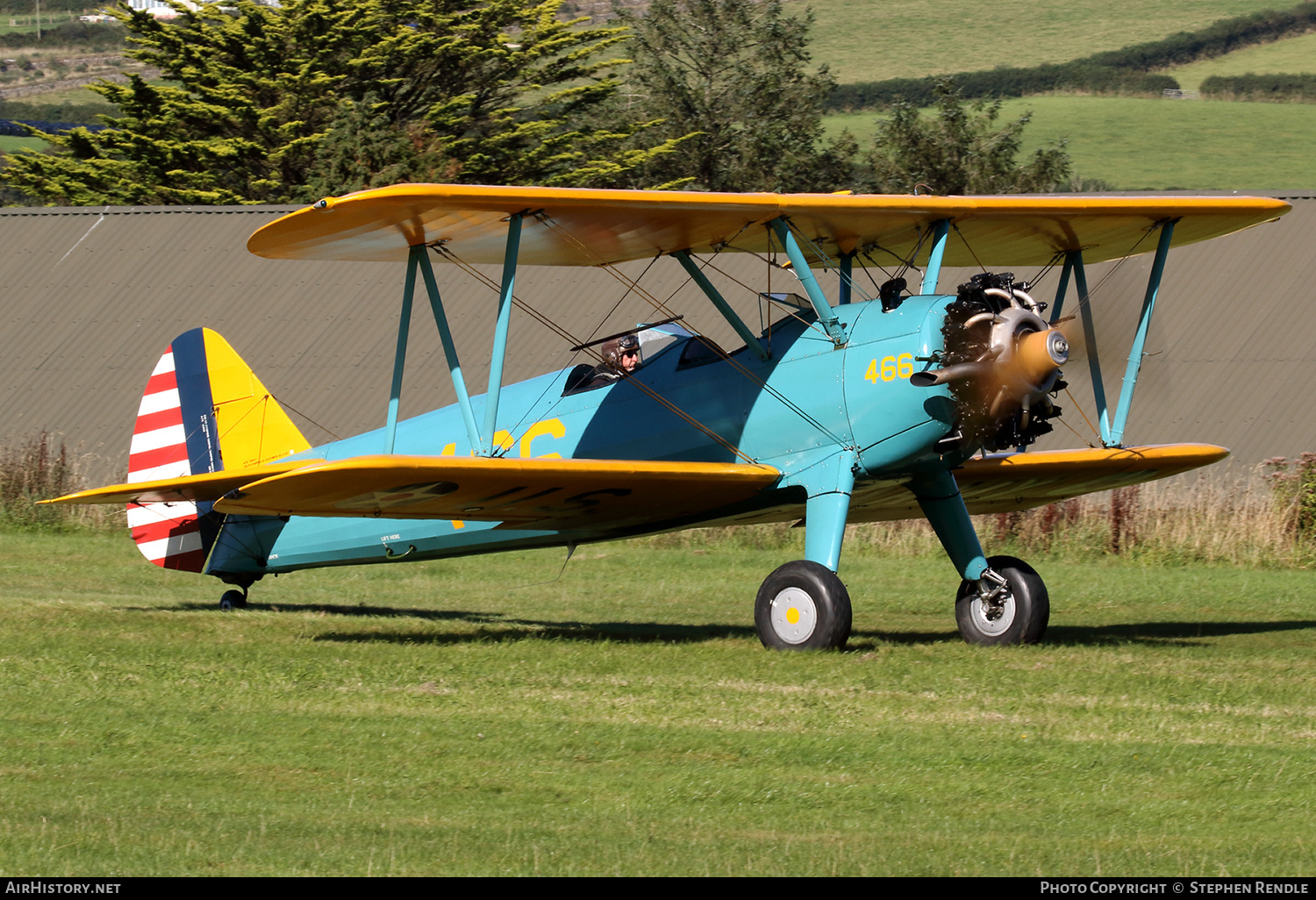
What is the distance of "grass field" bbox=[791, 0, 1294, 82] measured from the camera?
72688 mm

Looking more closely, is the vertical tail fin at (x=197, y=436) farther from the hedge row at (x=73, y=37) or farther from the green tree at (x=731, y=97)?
the hedge row at (x=73, y=37)

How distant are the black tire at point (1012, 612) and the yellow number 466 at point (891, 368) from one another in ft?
5.28

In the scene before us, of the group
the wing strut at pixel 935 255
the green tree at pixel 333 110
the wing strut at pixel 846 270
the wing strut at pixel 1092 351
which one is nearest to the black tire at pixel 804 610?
the wing strut at pixel 935 255

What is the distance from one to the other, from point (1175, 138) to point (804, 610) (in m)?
51.6

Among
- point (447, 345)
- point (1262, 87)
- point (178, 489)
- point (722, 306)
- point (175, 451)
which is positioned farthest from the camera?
point (1262, 87)

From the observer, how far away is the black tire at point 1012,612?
379 inches

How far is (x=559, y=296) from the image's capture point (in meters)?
20.5

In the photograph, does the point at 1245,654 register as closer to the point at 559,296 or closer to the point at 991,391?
the point at 991,391

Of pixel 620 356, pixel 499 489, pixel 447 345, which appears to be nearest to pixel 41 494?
pixel 620 356

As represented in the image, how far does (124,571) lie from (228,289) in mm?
7333

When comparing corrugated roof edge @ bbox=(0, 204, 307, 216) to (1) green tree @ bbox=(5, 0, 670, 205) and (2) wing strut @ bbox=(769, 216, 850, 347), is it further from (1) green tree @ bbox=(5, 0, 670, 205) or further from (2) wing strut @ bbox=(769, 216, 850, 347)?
(2) wing strut @ bbox=(769, 216, 850, 347)

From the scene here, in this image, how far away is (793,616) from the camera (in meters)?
8.82

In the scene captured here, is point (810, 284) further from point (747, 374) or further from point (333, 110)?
point (333, 110)

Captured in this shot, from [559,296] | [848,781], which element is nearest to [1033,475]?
[848,781]
